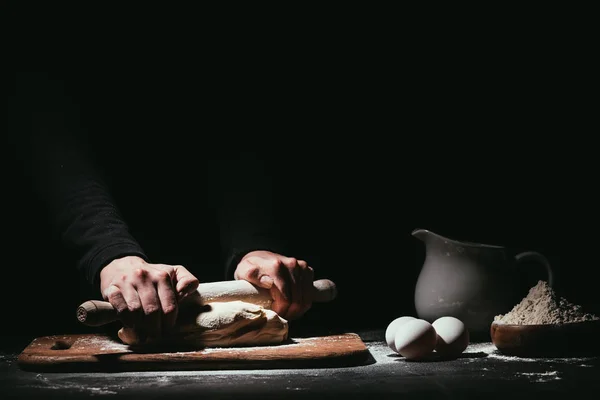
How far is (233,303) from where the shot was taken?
70.7 inches

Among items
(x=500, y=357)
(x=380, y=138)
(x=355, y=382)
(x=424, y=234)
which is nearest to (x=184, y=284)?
(x=355, y=382)

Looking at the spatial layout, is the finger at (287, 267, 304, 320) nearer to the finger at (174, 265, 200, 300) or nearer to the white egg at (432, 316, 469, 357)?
the finger at (174, 265, 200, 300)

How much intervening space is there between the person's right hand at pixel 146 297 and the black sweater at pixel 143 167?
0.21 metres

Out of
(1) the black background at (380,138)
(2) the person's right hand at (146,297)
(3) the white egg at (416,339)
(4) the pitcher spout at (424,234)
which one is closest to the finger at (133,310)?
(2) the person's right hand at (146,297)

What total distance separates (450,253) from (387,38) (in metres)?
1.01

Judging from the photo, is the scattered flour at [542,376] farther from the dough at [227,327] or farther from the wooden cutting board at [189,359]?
the dough at [227,327]

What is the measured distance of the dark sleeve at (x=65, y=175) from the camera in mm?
1887

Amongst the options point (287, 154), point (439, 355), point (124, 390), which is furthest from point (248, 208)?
point (124, 390)

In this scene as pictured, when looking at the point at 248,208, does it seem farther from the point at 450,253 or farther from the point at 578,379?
the point at 578,379

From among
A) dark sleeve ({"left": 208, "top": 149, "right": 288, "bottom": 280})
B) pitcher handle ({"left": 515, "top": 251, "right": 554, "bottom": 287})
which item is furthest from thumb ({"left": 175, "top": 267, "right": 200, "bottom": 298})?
pitcher handle ({"left": 515, "top": 251, "right": 554, "bottom": 287})

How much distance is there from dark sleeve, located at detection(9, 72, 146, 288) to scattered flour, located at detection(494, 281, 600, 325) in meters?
0.82

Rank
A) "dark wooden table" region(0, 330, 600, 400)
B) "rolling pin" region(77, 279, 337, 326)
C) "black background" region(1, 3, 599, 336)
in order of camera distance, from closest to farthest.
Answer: "dark wooden table" region(0, 330, 600, 400) → "rolling pin" region(77, 279, 337, 326) → "black background" region(1, 3, 599, 336)

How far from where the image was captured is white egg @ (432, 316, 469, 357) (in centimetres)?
165

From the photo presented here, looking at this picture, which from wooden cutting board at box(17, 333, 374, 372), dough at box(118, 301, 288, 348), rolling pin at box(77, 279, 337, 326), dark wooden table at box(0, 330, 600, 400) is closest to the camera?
dark wooden table at box(0, 330, 600, 400)
